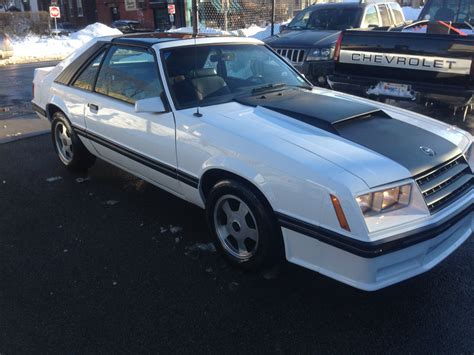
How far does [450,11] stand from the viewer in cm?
817

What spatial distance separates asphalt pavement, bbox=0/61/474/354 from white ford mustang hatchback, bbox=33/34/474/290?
0.30 meters

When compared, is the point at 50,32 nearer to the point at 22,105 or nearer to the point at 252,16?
the point at 252,16

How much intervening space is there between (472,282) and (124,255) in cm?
244

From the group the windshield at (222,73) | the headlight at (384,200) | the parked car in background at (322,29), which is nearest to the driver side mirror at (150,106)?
the windshield at (222,73)

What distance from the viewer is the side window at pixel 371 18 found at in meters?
8.89

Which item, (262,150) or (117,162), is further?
(117,162)

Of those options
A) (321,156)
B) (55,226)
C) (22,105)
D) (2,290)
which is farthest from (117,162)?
(22,105)

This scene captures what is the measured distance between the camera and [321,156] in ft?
8.68

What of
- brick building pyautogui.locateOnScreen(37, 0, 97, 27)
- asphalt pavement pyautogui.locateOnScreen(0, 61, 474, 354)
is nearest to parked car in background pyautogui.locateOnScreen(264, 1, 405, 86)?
asphalt pavement pyautogui.locateOnScreen(0, 61, 474, 354)

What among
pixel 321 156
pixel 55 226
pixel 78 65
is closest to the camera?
pixel 321 156

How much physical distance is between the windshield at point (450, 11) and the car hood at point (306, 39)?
73.2 inches

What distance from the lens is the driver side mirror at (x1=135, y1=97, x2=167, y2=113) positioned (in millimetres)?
3381

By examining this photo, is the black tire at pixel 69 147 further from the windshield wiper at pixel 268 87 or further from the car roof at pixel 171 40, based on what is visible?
the windshield wiper at pixel 268 87

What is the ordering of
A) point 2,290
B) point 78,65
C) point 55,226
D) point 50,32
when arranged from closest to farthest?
point 2,290 < point 55,226 < point 78,65 < point 50,32
